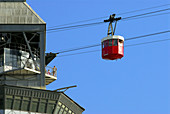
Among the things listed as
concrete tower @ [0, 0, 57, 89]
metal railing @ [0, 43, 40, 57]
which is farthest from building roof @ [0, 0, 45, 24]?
metal railing @ [0, 43, 40, 57]

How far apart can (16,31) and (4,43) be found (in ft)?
13.0

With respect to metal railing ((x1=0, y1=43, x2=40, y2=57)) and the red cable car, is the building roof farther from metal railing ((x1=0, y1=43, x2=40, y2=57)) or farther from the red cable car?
the red cable car

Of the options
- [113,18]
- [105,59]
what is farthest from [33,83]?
[113,18]

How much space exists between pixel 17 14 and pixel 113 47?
2344cm

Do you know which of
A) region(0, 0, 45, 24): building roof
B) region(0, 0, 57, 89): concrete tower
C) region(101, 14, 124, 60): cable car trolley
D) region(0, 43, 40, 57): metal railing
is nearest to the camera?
region(101, 14, 124, 60): cable car trolley

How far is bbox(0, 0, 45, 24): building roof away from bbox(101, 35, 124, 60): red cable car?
20443mm

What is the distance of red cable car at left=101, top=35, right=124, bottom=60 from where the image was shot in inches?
1714

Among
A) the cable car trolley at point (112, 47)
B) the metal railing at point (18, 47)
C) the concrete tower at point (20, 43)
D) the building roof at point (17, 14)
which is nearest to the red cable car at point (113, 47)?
the cable car trolley at point (112, 47)

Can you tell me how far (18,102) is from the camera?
58562 mm

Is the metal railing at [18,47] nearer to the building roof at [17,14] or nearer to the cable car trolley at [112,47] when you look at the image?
the building roof at [17,14]

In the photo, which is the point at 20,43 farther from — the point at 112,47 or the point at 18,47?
the point at 112,47

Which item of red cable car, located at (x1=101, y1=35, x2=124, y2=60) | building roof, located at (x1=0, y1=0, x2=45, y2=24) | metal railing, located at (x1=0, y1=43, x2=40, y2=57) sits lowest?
red cable car, located at (x1=101, y1=35, x2=124, y2=60)

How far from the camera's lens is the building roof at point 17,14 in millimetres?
61375

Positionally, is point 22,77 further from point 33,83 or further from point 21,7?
point 21,7
